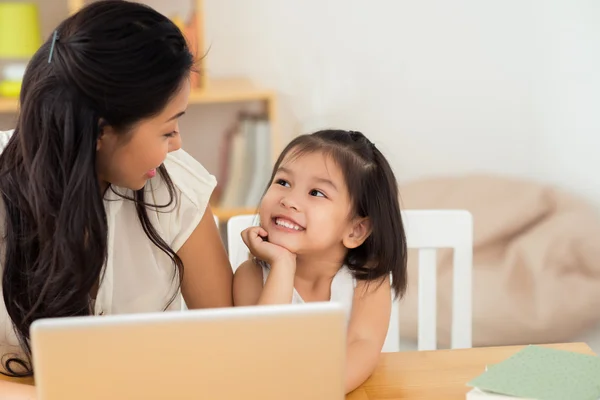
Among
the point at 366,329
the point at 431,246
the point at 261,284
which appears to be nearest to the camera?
the point at 366,329

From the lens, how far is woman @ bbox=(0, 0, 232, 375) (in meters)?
1.09

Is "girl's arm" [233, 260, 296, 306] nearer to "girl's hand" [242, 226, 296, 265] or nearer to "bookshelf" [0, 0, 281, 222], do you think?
"girl's hand" [242, 226, 296, 265]

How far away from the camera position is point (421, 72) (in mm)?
3213

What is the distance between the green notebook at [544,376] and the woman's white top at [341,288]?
0.27m

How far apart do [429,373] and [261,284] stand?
1.05 feet

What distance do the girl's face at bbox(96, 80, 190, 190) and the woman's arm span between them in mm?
213

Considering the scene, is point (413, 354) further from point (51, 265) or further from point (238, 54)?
point (238, 54)

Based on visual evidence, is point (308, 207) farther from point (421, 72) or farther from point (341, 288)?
point (421, 72)

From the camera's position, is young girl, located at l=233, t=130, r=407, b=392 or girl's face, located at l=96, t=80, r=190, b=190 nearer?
girl's face, located at l=96, t=80, r=190, b=190

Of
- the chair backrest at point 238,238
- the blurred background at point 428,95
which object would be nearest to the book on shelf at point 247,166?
the blurred background at point 428,95

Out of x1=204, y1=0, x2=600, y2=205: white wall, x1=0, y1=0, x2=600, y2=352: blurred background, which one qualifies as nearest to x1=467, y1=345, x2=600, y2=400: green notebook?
x1=0, y1=0, x2=600, y2=352: blurred background

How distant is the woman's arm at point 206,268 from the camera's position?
1377 mm

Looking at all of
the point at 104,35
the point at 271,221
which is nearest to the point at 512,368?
the point at 271,221

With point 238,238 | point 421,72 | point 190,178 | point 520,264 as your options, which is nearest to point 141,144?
point 190,178
